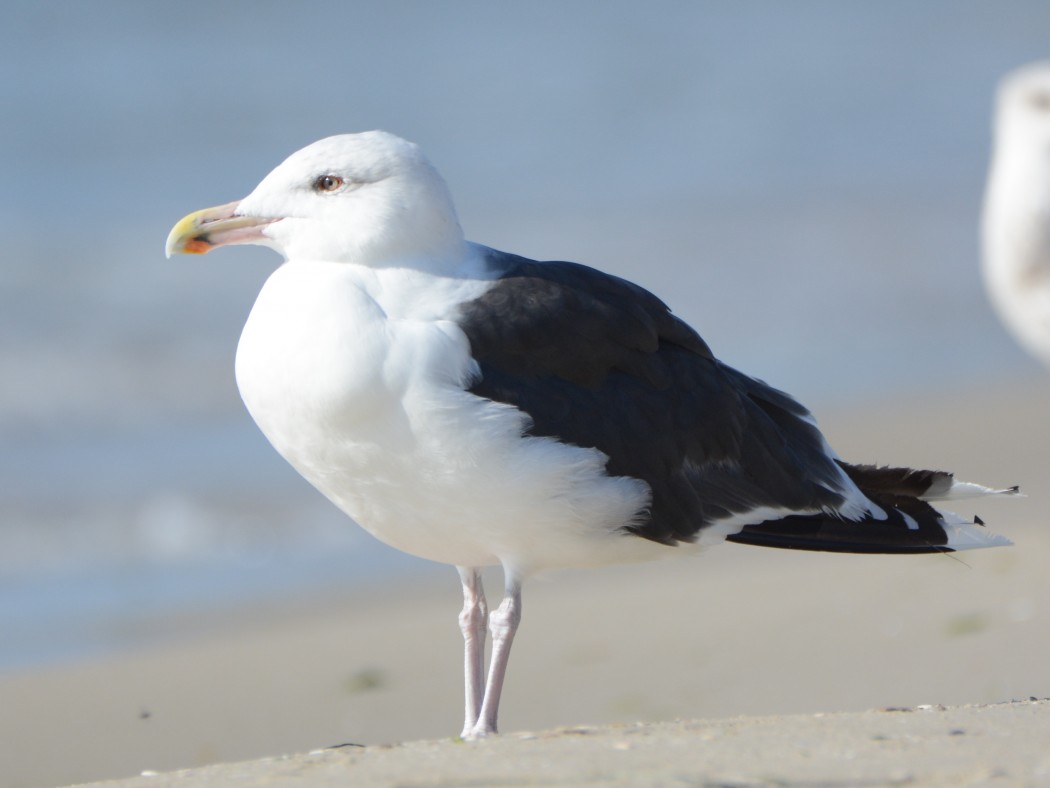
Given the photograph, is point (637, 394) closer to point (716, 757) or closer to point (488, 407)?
point (488, 407)

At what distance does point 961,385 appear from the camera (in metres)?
11.6

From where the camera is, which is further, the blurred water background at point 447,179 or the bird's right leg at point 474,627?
the blurred water background at point 447,179

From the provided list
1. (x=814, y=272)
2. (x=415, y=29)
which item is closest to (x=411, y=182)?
(x=814, y=272)

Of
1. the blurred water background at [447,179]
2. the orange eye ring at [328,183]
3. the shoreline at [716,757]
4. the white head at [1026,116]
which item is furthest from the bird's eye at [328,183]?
the white head at [1026,116]

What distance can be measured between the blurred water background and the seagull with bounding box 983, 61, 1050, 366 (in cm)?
193

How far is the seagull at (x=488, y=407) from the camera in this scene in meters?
4.32

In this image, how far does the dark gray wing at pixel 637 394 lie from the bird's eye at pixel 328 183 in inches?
18.3

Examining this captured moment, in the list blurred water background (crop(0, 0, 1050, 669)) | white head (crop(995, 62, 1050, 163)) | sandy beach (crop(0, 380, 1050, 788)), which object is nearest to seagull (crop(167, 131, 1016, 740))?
sandy beach (crop(0, 380, 1050, 788))

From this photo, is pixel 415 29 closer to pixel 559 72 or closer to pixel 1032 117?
pixel 559 72

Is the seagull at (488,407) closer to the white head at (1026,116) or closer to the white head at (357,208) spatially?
the white head at (357,208)

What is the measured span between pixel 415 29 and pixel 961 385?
14.0m

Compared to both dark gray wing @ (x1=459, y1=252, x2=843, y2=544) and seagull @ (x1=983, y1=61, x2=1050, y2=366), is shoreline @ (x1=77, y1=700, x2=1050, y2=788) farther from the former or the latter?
seagull @ (x1=983, y1=61, x2=1050, y2=366)

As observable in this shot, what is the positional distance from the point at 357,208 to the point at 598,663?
2.78 meters

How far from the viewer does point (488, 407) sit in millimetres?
4332
